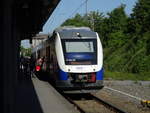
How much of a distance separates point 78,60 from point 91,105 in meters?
2.66

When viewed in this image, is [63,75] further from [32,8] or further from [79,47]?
[32,8]

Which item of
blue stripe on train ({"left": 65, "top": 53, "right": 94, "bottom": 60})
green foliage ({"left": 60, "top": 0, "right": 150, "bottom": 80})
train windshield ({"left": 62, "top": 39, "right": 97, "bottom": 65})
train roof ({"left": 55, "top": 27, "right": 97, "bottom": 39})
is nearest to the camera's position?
train windshield ({"left": 62, "top": 39, "right": 97, "bottom": 65})

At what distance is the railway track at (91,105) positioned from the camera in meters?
17.3

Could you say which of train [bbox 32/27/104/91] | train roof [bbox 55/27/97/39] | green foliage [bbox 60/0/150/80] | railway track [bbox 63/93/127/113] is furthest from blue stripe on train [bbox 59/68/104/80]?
green foliage [bbox 60/0/150/80]

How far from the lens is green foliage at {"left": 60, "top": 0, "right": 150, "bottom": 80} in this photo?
47.2m

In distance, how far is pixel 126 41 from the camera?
63.8 meters

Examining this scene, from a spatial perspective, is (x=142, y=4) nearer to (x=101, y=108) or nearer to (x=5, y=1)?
(x=101, y=108)

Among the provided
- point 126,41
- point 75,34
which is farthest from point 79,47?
point 126,41

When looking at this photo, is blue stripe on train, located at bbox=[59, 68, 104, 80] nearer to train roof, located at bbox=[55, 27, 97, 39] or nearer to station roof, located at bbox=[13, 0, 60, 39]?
train roof, located at bbox=[55, 27, 97, 39]

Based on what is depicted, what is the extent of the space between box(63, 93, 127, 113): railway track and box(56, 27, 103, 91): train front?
30.1 inches

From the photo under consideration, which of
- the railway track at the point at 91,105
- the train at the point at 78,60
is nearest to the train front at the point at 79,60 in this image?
Result: the train at the point at 78,60

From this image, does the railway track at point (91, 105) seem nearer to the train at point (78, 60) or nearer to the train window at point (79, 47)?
the train at point (78, 60)

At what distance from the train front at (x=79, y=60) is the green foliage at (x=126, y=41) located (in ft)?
56.7

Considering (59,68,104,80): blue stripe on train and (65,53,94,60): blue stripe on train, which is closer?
(59,68,104,80): blue stripe on train
